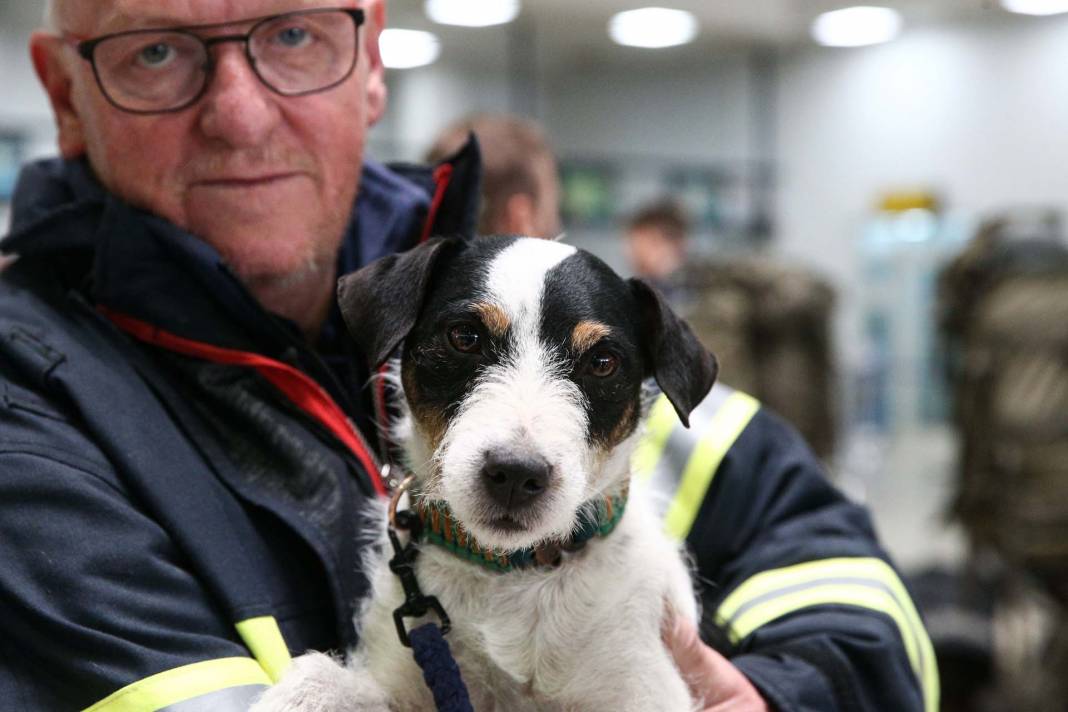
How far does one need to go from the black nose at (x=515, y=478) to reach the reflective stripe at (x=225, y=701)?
365mm

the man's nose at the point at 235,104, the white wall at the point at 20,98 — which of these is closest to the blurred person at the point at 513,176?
the man's nose at the point at 235,104

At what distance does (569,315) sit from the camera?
1365 mm

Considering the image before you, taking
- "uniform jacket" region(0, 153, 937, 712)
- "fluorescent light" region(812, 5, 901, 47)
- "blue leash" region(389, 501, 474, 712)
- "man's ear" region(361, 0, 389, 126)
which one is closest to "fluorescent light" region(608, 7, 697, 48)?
"fluorescent light" region(812, 5, 901, 47)

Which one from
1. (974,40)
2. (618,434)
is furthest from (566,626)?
(974,40)

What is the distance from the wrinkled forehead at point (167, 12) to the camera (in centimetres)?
157

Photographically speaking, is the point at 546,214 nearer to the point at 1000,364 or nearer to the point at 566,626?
the point at 566,626

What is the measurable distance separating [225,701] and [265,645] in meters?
0.13

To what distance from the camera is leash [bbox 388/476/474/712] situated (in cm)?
127

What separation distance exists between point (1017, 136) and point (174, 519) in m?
6.91

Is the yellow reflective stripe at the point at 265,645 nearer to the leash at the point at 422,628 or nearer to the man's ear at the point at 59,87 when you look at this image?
the leash at the point at 422,628

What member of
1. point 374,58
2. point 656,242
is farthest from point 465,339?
point 656,242

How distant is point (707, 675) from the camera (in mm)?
1481

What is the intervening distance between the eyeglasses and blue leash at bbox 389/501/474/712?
29.8 inches

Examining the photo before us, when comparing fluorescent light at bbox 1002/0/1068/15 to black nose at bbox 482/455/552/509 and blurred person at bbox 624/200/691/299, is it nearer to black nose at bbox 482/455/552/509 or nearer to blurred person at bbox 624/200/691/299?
blurred person at bbox 624/200/691/299
